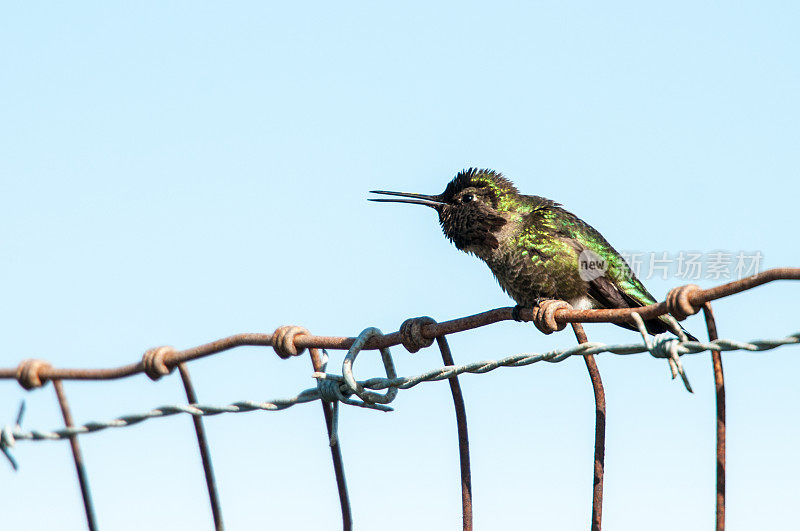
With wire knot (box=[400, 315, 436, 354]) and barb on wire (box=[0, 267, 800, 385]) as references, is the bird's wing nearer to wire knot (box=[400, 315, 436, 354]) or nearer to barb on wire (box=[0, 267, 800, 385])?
barb on wire (box=[0, 267, 800, 385])

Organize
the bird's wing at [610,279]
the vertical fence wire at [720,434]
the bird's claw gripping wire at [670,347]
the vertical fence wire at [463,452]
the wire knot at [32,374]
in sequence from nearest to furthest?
1. the vertical fence wire at [720,434]
2. the bird's claw gripping wire at [670,347]
3. the vertical fence wire at [463,452]
4. the wire knot at [32,374]
5. the bird's wing at [610,279]

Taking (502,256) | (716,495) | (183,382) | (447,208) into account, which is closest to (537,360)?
(716,495)

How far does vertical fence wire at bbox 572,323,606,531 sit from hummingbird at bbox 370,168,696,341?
2550mm

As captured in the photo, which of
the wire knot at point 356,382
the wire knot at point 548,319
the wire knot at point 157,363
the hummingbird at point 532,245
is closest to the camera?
the wire knot at point 356,382

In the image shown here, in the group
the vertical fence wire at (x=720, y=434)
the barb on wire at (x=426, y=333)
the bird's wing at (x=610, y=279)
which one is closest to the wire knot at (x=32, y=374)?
the barb on wire at (x=426, y=333)

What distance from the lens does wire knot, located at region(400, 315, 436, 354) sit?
3.34 meters

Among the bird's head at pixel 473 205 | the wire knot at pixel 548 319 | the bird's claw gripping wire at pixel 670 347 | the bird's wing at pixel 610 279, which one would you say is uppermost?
the bird's head at pixel 473 205

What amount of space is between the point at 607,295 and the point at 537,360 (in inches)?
119

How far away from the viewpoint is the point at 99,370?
3895 millimetres

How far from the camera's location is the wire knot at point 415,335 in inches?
132

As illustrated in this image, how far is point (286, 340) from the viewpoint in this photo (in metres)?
3.53

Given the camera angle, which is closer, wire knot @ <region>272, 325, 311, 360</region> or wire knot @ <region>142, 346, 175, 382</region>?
wire knot @ <region>272, 325, 311, 360</region>

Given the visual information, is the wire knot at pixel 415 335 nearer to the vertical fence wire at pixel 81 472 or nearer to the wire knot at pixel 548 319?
the wire knot at pixel 548 319

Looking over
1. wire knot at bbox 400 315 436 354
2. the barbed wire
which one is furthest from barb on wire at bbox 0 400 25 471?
wire knot at bbox 400 315 436 354
